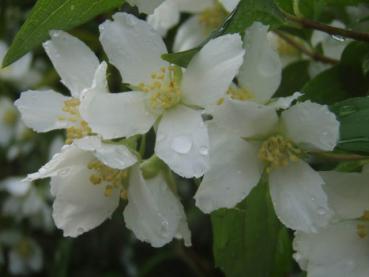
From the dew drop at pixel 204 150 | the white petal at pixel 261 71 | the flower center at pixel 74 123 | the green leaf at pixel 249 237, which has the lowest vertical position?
the green leaf at pixel 249 237

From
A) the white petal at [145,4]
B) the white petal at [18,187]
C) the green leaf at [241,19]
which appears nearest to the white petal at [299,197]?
the green leaf at [241,19]

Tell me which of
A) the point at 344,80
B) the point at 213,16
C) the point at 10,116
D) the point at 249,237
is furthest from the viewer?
the point at 10,116

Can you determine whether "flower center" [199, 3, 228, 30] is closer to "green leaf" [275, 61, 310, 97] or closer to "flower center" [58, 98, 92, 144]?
"green leaf" [275, 61, 310, 97]

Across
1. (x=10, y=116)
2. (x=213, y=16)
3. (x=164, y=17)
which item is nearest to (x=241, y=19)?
(x=164, y=17)

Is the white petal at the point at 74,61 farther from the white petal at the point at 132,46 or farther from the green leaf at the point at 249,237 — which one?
the green leaf at the point at 249,237

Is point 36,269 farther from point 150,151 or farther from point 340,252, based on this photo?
point 340,252

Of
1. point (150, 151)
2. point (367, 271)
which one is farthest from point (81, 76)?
point (367, 271)

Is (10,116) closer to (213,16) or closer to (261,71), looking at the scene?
(213,16)
